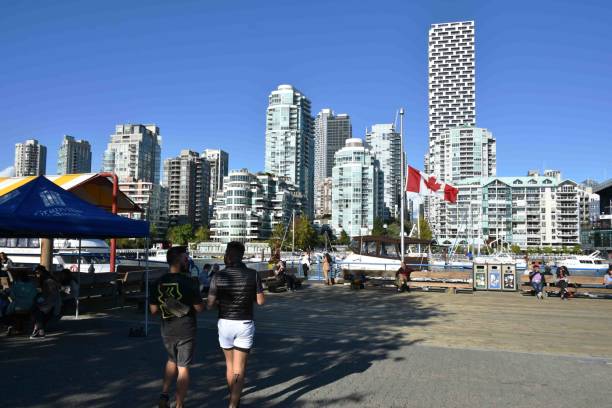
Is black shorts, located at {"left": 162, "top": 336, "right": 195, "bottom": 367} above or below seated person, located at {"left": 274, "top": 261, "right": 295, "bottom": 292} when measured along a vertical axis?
above

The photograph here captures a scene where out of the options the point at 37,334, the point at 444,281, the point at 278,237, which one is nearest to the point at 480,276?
the point at 444,281

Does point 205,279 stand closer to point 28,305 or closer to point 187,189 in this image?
point 28,305

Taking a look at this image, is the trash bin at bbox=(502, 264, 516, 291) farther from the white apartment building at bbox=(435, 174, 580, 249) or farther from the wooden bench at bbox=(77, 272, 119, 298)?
the white apartment building at bbox=(435, 174, 580, 249)

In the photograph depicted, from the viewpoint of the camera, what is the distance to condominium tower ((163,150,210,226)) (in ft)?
607

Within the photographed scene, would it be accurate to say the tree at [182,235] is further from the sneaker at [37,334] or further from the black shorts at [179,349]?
the black shorts at [179,349]

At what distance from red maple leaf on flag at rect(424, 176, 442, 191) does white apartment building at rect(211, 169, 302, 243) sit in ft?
376

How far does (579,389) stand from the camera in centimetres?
688

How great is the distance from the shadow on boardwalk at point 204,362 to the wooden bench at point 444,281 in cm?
877

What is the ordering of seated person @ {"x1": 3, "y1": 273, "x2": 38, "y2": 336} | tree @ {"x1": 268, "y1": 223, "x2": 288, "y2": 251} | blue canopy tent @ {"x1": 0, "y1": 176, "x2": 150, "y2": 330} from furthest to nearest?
tree @ {"x1": 268, "y1": 223, "x2": 288, "y2": 251} < seated person @ {"x1": 3, "y1": 273, "x2": 38, "y2": 336} < blue canopy tent @ {"x1": 0, "y1": 176, "x2": 150, "y2": 330}

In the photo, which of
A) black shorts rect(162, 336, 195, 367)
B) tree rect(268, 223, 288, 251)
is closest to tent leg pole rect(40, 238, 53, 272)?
black shorts rect(162, 336, 195, 367)

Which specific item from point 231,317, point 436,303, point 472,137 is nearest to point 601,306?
point 436,303

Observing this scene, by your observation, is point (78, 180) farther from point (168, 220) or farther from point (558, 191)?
point (168, 220)

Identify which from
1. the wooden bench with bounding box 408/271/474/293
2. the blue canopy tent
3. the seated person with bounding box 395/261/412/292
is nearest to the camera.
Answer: the blue canopy tent

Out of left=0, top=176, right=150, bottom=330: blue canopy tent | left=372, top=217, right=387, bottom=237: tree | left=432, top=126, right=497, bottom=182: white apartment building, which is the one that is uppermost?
left=432, top=126, right=497, bottom=182: white apartment building
